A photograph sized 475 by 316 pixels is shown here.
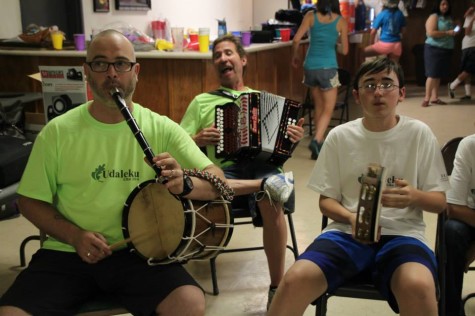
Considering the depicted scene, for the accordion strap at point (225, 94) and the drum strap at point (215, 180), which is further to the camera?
the accordion strap at point (225, 94)

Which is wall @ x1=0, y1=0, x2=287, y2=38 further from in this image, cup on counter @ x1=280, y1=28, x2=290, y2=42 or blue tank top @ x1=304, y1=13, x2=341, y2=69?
blue tank top @ x1=304, y1=13, x2=341, y2=69

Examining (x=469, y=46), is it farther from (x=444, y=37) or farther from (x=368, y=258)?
(x=368, y=258)

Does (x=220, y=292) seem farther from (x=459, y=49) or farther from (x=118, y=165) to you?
(x=459, y=49)

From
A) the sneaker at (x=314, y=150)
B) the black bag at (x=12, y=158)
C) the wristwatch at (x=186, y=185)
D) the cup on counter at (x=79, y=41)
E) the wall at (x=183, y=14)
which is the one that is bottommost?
the sneaker at (x=314, y=150)

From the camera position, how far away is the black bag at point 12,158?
3125mm

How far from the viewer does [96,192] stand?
1.80 m

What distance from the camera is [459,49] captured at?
9.59 meters

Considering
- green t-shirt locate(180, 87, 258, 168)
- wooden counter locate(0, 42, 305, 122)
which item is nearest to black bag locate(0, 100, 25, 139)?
wooden counter locate(0, 42, 305, 122)

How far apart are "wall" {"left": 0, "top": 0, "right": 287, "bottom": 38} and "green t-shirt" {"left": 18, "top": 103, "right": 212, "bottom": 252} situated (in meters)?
3.46

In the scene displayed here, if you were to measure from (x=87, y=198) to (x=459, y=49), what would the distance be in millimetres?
9137

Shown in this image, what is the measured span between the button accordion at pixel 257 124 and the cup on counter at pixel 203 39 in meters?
1.97

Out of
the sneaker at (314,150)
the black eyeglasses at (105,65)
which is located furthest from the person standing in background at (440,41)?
the black eyeglasses at (105,65)

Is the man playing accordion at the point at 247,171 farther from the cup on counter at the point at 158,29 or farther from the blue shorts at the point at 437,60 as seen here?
the blue shorts at the point at 437,60

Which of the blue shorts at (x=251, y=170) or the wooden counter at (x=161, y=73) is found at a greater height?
the wooden counter at (x=161, y=73)
